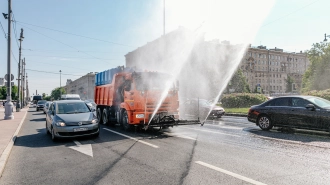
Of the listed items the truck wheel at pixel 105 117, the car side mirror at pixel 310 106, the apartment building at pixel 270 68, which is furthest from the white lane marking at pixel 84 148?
the apartment building at pixel 270 68

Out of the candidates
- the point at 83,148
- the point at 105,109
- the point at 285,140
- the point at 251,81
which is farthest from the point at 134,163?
the point at 251,81

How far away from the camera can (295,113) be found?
32.3ft

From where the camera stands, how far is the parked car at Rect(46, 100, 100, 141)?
876 centimetres

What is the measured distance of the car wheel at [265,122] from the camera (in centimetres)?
1069

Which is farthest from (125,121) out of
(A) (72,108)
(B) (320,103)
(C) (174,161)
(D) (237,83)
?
(D) (237,83)

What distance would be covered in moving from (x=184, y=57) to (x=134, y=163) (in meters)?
30.5

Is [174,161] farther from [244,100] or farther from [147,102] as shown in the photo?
[244,100]

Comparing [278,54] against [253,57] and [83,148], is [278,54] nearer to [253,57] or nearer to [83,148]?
[253,57]

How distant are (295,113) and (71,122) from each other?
27.5ft

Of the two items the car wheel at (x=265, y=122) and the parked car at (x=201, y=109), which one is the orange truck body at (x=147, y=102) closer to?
the car wheel at (x=265, y=122)

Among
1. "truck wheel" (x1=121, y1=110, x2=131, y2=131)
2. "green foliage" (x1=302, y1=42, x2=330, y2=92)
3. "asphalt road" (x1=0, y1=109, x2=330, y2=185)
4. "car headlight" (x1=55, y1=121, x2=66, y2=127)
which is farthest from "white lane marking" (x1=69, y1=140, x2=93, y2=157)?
"green foliage" (x1=302, y1=42, x2=330, y2=92)

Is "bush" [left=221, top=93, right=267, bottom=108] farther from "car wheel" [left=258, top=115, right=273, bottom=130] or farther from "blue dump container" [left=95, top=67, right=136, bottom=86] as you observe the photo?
"car wheel" [left=258, top=115, right=273, bottom=130]

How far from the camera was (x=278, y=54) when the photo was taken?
113562mm

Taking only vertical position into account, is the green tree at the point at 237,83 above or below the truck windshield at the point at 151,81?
above
